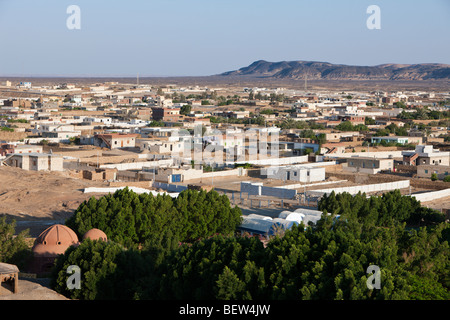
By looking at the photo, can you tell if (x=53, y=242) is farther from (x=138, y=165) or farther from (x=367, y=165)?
(x=367, y=165)

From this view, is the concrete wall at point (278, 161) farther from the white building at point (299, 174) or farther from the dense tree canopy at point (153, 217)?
the dense tree canopy at point (153, 217)

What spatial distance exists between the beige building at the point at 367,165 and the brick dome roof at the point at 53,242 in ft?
81.7

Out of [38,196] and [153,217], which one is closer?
[153,217]

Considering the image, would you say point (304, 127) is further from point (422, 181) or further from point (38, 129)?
point (422, 181)

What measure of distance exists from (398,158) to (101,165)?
19085 mm

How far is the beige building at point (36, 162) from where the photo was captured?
35156 millimetres

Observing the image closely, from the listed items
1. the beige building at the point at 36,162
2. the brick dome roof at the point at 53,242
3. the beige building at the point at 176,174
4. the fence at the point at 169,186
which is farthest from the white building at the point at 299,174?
the brick dome roof at the point at 53,242

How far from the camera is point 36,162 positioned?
35156 millimetres

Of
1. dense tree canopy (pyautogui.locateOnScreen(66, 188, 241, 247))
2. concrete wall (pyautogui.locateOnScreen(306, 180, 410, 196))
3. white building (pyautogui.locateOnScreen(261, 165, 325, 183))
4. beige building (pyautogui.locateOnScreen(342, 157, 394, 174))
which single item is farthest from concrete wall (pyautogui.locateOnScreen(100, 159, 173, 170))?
dense tree canopy (pyautogui.locateOnScreen(66, 188, 241, 247))

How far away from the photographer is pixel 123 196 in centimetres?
2217

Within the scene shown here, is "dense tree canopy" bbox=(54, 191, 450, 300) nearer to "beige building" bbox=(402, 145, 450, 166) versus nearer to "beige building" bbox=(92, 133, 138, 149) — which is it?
"beige building" bbox=(402, 145, 450, 166)

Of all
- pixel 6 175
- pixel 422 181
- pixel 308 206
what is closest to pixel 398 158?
pixel 422 181

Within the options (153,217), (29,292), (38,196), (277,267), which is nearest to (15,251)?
(29,292)

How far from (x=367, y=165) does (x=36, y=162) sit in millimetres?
18191
